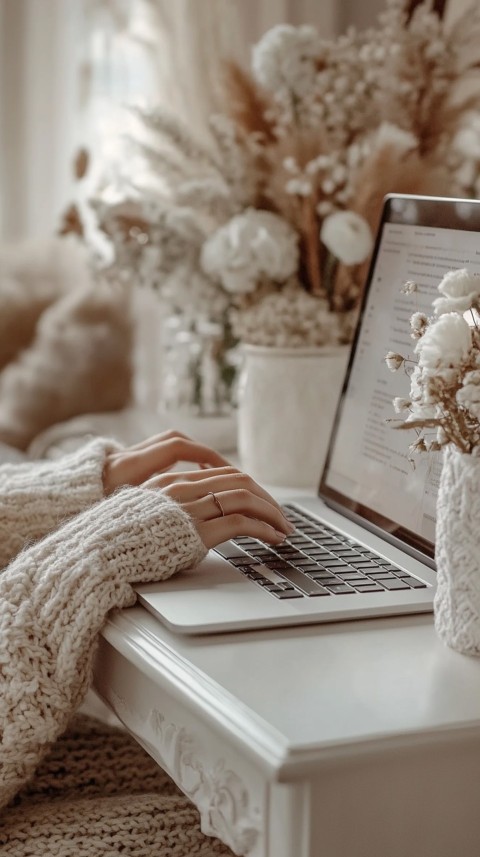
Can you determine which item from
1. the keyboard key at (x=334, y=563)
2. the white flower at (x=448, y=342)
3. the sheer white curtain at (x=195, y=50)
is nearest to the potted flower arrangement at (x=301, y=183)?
the sheer white curtain at (x=195, y=50)

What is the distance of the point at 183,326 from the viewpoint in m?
1.65

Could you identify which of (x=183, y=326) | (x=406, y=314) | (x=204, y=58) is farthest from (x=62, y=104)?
(x=406, y=314)

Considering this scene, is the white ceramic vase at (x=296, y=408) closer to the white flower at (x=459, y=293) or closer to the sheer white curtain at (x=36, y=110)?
the white flower at (x=459, y=293)

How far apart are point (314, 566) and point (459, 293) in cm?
29

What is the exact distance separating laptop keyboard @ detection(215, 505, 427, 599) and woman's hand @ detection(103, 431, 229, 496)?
0.41 ft

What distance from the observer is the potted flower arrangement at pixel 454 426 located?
2.15 ft

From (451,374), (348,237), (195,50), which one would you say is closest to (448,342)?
(451,374)

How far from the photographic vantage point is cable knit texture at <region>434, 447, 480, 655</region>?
0.70 m

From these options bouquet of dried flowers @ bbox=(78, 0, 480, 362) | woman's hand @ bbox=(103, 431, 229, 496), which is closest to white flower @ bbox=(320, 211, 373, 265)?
bouquet of dried flowers @ bbox=(78, 0, 480, 362)

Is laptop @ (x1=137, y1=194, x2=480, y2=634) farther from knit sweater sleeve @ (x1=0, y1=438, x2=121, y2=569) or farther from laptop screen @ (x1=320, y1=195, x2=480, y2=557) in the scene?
knit sweater sleeve @ (x1=0, y1=438, x2=121, y2=569)

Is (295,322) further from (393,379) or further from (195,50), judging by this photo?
(195,50)

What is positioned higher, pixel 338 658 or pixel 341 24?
pixel 341 24

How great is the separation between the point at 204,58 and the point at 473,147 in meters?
0.56

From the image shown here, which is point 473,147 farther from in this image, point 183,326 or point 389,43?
point 183,326
